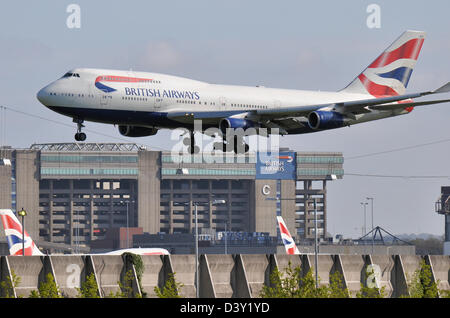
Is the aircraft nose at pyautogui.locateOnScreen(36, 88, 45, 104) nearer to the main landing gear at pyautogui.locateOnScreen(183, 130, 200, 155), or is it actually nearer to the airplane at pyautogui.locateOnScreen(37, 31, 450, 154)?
the airplane at pyautogui.locateOnScreen(37, 31, 450, 154)

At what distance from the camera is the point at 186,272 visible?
68.6 meters

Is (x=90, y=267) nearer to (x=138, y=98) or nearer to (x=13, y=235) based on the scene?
(x=138, y=98)

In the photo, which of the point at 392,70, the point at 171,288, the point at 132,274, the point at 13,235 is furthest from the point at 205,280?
the point at 392,70

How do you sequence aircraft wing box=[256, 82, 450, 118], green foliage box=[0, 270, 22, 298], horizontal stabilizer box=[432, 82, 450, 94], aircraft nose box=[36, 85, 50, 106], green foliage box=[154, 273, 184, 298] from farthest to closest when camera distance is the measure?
aircraft wing box=[256, 82, 450, 118] → aircraft nose box=[36, 85, 50, 106] → horizontal stabilizer box=[432, 82, 450, 94] → green foliage box=[154, 273, 184, 298] → green foliage box=[0, 270, 22, 298]

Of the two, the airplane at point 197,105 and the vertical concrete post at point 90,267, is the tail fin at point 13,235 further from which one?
the vertical concrete post at point 90,267

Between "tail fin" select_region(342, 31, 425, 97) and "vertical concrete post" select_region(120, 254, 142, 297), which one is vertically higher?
"tail fin" select_region(342, 31, 425, 97)

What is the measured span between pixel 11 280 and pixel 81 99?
29.6 m

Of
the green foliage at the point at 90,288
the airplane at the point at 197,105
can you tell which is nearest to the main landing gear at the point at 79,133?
the airplane at the point at 197,105

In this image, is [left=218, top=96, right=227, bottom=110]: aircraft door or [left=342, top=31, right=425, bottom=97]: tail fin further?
[left=342, top=31, right=425, bottom=97]: tail fin

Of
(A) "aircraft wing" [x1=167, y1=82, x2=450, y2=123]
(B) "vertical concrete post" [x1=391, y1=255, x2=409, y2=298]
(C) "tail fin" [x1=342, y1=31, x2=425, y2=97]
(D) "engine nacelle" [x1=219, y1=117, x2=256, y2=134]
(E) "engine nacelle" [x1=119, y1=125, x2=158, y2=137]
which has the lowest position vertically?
(B) "vertical concrete post" [x1=391, y1=255, x2=409, y2=298]

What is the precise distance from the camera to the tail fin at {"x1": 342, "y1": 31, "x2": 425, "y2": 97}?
362 feet

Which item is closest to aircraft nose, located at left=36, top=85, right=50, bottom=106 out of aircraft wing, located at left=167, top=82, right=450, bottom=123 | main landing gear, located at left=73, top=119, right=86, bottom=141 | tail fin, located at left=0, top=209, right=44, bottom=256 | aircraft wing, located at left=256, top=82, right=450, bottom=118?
main landing gear, located at left=73, top=119, right=86, bottom=141

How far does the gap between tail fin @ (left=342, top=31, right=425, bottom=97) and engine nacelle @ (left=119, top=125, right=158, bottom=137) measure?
27770 millimetres
